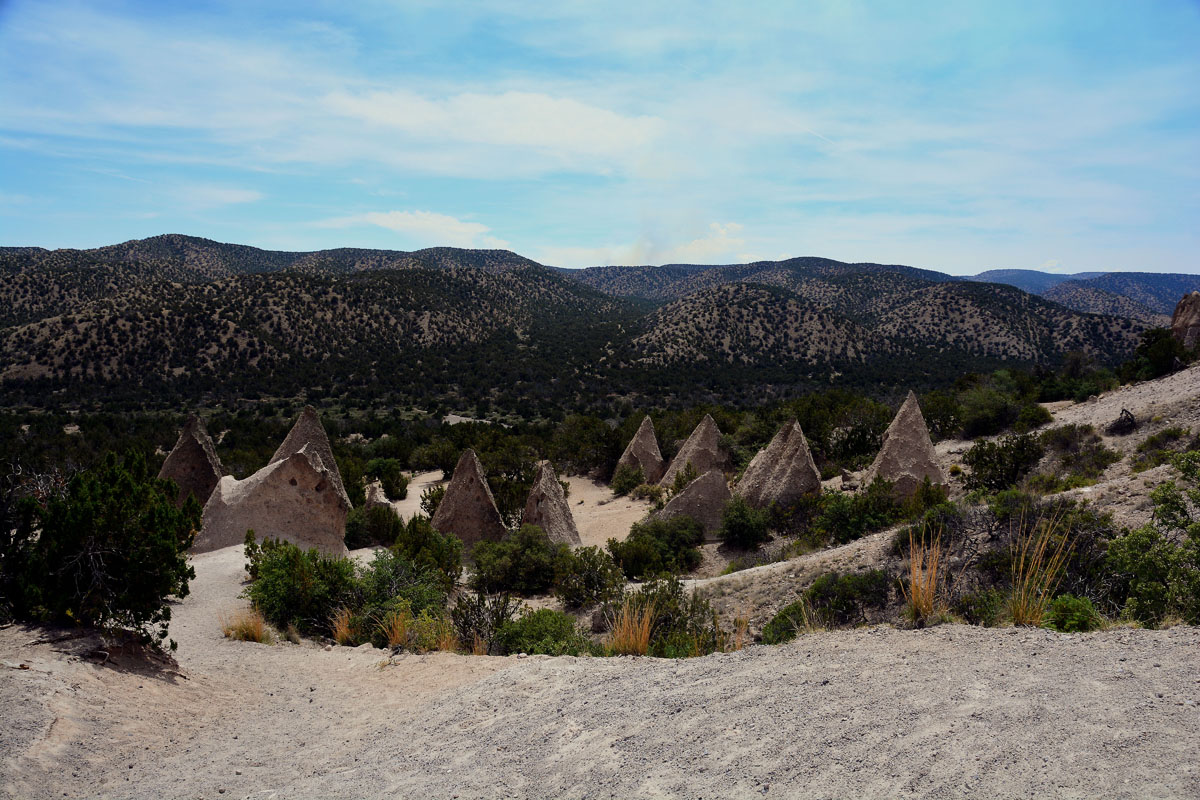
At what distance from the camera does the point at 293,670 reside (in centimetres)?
721

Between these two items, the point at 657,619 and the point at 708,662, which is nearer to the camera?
the point at 708,662

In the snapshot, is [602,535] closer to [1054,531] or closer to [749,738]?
[1054,531]

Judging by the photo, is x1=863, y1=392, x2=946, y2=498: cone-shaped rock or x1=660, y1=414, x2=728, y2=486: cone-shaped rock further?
x1=660, y1=414, x2=728, y2=486: cone-shaped rock

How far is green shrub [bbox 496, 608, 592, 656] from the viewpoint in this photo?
748 centimetres

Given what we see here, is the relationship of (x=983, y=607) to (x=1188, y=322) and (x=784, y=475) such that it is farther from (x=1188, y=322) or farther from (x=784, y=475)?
(x=1188, y=322)

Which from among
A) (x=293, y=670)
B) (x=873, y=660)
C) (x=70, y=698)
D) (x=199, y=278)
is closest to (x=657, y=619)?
(x=873, y=660)

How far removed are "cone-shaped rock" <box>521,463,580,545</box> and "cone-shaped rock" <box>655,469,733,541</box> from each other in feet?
8.97

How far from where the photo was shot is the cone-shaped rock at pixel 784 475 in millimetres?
16016

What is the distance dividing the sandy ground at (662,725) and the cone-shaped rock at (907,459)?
1096 cm

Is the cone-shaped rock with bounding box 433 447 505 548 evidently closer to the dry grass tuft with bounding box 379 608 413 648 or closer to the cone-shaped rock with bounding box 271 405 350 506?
the cone-shaped rock with bounding box 271 405 350 506

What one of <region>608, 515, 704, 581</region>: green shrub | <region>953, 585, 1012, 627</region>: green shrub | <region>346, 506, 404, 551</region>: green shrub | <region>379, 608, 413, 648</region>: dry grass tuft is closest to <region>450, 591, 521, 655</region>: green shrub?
<region>379, 608, 413, 648</region>: dry grass tuft

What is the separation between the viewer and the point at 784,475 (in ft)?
53.0

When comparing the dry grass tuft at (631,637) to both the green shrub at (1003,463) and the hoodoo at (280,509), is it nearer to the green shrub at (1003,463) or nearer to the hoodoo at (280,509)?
the hoodoo at (280,509)

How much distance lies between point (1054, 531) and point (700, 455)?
1305 cm
